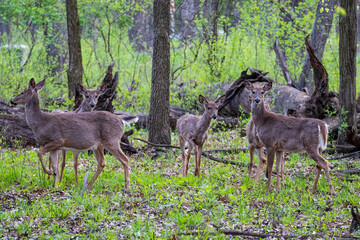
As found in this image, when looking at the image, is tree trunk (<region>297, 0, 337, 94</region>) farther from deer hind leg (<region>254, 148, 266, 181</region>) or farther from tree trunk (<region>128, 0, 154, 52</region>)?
tree trunk (<region>128, 0, 154, 52</region>)

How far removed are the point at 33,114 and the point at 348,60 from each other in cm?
663

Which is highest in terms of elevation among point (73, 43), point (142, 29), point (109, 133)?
point (142, 29)

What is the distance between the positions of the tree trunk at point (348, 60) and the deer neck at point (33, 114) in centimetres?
634

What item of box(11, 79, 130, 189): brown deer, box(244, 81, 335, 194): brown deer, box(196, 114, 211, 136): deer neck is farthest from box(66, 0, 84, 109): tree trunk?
box(244, 81, 335, 194): brown deer

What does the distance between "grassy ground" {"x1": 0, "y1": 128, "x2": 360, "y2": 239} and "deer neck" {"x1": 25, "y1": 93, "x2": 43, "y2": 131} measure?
856 mm

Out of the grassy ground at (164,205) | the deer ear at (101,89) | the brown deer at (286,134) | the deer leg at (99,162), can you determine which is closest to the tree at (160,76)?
the deer ear at (101,89)

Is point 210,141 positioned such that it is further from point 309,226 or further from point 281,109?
point 309,226

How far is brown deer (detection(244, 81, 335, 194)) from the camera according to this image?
7922mm

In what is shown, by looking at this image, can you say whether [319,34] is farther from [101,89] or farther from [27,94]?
[27,94]

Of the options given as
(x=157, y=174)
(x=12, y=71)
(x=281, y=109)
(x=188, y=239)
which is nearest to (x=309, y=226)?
(x=188, y=239)

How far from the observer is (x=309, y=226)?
20.2ft

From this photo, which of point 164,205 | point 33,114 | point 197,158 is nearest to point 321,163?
point 197,158

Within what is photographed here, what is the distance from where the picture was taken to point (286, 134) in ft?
26.9

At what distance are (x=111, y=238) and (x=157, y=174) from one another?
324 cm
